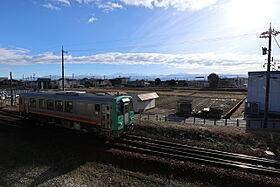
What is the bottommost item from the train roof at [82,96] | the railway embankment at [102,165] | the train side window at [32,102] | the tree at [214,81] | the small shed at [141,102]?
the railway embankment at [102,165]

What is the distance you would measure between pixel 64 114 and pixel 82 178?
7442 mm

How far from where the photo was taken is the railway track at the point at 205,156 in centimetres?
922

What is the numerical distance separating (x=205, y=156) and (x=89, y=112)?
8.46 metres

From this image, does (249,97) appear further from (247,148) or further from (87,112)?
Result: (87,112)

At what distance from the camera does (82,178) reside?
8.42 m

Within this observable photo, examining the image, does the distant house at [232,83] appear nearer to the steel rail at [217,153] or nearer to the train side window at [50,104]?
the steel rail at [217,153]

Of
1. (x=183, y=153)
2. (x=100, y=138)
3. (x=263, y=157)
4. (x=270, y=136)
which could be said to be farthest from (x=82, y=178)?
(x=270, y=136)

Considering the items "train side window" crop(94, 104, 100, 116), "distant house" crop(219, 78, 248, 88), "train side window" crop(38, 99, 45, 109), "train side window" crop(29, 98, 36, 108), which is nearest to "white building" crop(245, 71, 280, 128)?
"train side window" crop(94, 104, 100, 116)

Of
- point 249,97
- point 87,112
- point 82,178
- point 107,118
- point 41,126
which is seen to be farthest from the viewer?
point 249,97

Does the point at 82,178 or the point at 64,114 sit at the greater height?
the point at 64,114

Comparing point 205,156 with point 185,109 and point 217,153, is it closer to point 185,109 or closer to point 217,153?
point 217,153

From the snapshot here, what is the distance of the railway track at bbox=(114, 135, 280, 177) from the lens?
9.22 meters

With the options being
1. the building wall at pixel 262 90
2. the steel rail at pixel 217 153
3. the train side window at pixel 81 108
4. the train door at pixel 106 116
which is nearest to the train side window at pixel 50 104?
the train side window at pixel 81 108

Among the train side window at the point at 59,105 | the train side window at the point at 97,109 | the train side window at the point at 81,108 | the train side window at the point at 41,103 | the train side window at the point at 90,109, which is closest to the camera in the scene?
the train side window at the point at 97,109
